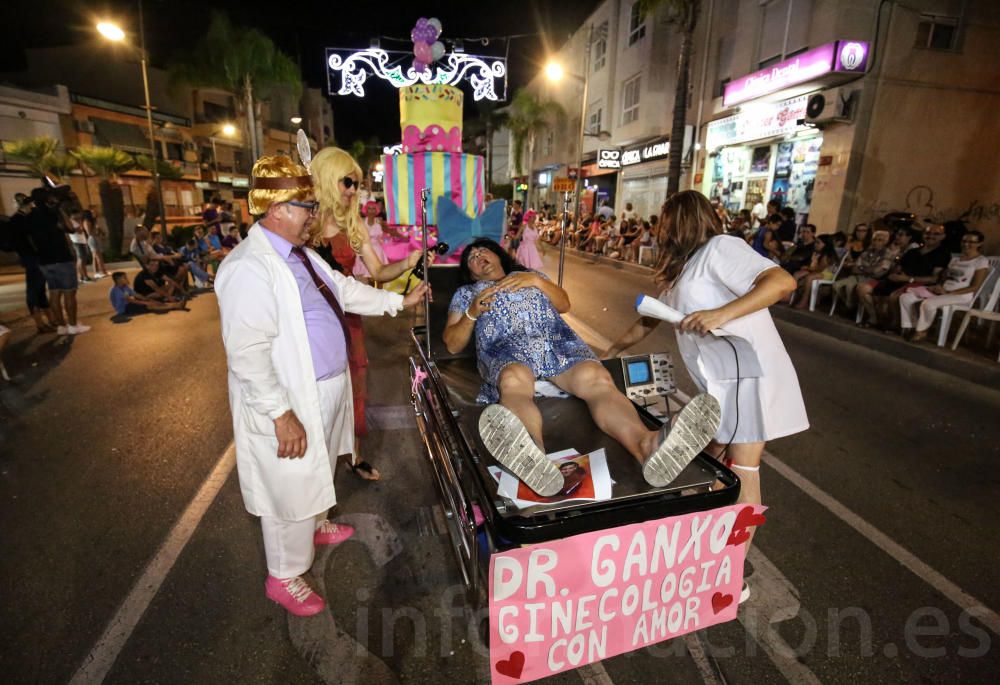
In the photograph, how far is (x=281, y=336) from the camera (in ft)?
6.89

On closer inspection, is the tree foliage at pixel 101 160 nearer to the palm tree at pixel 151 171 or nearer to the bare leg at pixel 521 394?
the palm tree at pixel 151 171

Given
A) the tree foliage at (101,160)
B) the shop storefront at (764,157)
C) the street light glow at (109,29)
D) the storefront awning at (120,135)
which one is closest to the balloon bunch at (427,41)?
the street light glow at (109,29)

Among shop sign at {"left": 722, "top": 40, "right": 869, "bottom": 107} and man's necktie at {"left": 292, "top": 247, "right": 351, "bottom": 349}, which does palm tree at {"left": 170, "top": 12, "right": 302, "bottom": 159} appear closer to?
shop sign at {"left": 722, "top": 40, "right": 869, "bottom": 107}

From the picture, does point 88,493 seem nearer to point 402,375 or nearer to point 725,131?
point 402,375

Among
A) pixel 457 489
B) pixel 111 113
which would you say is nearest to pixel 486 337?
pixel 457 489

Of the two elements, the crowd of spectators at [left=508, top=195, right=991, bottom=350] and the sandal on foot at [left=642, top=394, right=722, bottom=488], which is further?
the crowd of spectators at [left=508, top=195, right=991, bottom=350]

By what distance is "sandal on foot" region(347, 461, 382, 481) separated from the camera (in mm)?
3504

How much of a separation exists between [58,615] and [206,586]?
0.60 m

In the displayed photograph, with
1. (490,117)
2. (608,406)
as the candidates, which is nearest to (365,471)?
(608,406)

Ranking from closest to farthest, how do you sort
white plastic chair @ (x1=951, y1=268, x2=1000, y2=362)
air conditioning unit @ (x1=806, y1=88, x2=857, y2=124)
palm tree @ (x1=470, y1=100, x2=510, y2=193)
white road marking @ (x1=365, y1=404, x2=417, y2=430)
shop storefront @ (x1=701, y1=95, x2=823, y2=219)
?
white road marking @ (x1=365, y1=404, x2=417, y2=430) → white plastic chair @ (x1=951, y1=268, x2=1000, y2=362) → air conditioning unit @ (x1=806, y1=88, x2=857, y2=124) → shop storefront @ (x1=701, y1=95, x2=823, y2=219) → palm tree @ (x1=470, y1=100, x2=510, y2=193)

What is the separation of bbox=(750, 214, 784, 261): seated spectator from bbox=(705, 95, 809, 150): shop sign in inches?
181

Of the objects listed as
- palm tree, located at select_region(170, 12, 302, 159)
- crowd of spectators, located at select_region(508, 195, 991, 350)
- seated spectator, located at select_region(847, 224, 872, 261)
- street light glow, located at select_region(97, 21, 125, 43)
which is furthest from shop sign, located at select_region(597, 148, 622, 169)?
palm tree, located at select_region(170, 12, 302, 159)

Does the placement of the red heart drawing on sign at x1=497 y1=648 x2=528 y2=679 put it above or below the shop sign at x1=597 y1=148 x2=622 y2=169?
below

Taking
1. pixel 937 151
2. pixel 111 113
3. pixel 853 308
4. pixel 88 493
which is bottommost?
pixel 88 493
